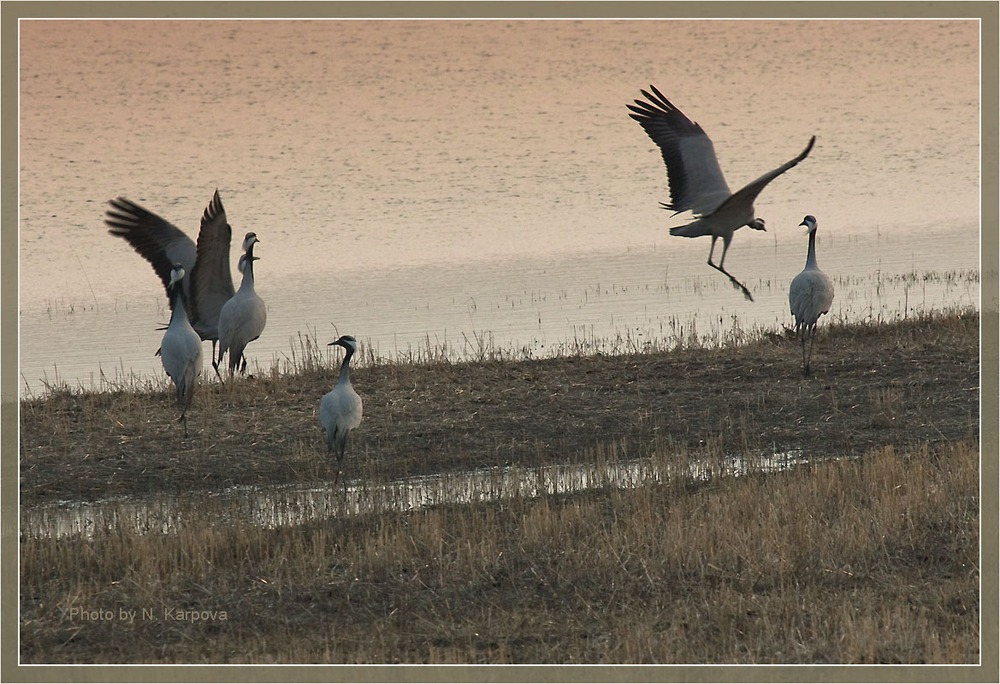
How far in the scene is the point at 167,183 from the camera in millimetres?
21438

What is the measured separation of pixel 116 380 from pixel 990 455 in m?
7.14

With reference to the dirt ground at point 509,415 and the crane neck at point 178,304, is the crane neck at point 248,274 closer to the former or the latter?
the crane neck at point 178,304

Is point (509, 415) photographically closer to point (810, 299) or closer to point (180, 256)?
point (810, 299)

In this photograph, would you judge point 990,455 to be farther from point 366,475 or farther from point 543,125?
point 543,125

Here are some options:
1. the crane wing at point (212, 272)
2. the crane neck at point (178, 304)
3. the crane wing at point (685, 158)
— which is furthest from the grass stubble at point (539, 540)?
the crane wing at point (685, 158)

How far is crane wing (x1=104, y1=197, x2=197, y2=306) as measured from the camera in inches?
452

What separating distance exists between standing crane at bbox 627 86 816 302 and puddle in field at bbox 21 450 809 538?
1.85 m

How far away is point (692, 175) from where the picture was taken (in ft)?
34.4

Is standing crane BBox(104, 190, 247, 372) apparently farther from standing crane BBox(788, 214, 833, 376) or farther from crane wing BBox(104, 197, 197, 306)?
standing crane BBox(788, 214, 833, 376)

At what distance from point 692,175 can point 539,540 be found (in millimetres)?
3948

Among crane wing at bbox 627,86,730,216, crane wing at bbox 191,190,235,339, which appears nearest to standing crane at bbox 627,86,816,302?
crane wing at bbox 627,86,730,216

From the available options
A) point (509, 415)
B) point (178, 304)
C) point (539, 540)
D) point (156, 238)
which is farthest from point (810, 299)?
point (156, 238)

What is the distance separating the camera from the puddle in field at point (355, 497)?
8.11 meters

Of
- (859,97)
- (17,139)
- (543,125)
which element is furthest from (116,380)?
(859,97)
